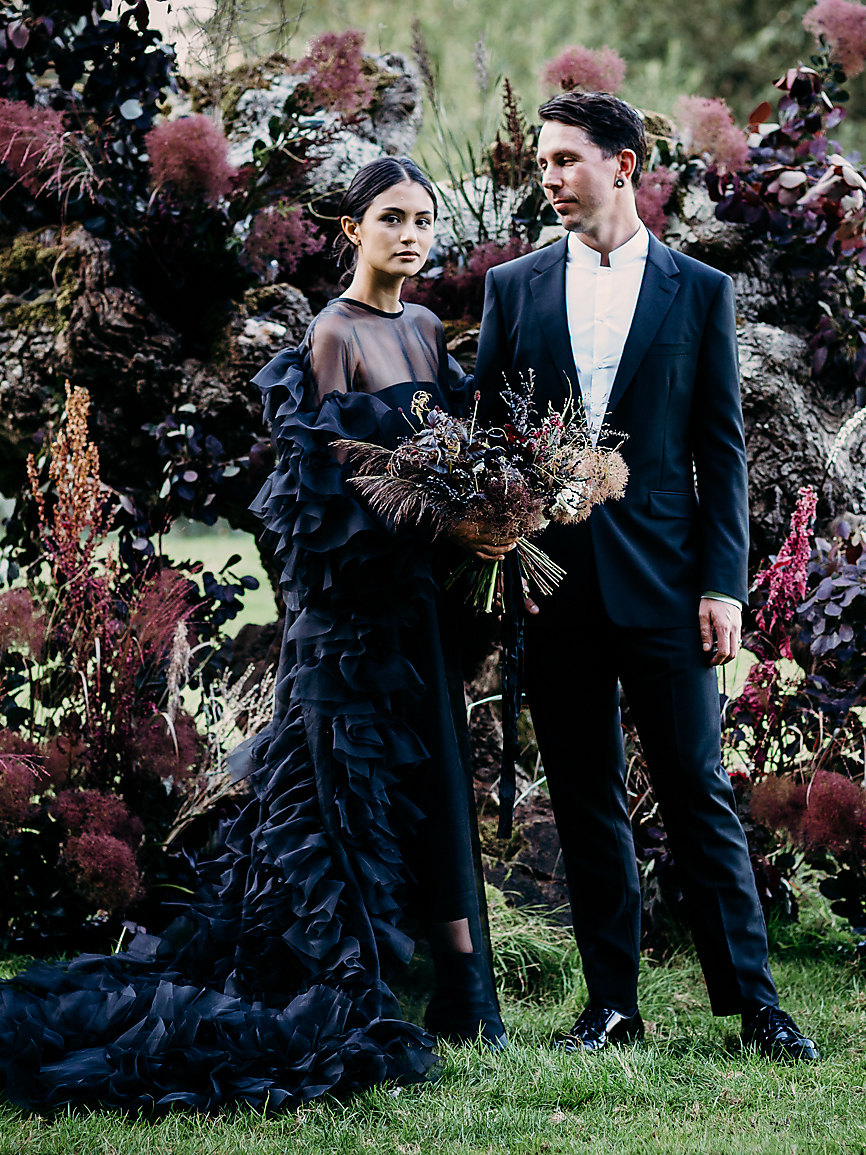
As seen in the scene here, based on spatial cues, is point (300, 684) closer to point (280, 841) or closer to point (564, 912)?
point (280, 841)

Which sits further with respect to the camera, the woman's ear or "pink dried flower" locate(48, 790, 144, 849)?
"pink dried flower" locate(48, 790, 144, 849)

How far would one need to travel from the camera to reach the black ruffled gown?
2.78m

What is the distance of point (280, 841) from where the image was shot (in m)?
3.04

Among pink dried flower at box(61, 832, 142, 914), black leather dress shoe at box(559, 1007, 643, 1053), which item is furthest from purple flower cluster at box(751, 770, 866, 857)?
pink dried flower at box(61, 832, 142, 914)

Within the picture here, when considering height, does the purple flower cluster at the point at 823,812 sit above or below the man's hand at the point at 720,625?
below

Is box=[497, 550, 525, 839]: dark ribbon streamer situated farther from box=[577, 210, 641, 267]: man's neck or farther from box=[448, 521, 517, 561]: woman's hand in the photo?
box=[577, 210, 641, 267]: man's neck

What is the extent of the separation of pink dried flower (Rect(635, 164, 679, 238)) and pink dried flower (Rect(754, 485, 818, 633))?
1354 mm

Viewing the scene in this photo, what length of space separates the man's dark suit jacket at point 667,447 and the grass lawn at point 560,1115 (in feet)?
3.99

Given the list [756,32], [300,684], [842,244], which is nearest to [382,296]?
[300,684]

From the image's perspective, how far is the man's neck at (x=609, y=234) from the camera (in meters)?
3.08

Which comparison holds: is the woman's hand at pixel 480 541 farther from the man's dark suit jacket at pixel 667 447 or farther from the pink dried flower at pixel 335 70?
the pink dried flower at pixel 335 70

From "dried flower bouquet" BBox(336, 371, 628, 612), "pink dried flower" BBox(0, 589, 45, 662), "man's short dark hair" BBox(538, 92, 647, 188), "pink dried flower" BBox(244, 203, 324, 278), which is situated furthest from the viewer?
"pink dried flower" BBox(244, 203, 324, 278)

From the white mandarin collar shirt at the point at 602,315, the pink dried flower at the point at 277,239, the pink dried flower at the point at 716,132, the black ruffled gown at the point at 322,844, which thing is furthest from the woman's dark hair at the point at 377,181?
the pink dried flower at the point at 716,132

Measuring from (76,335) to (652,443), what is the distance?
250 cm
